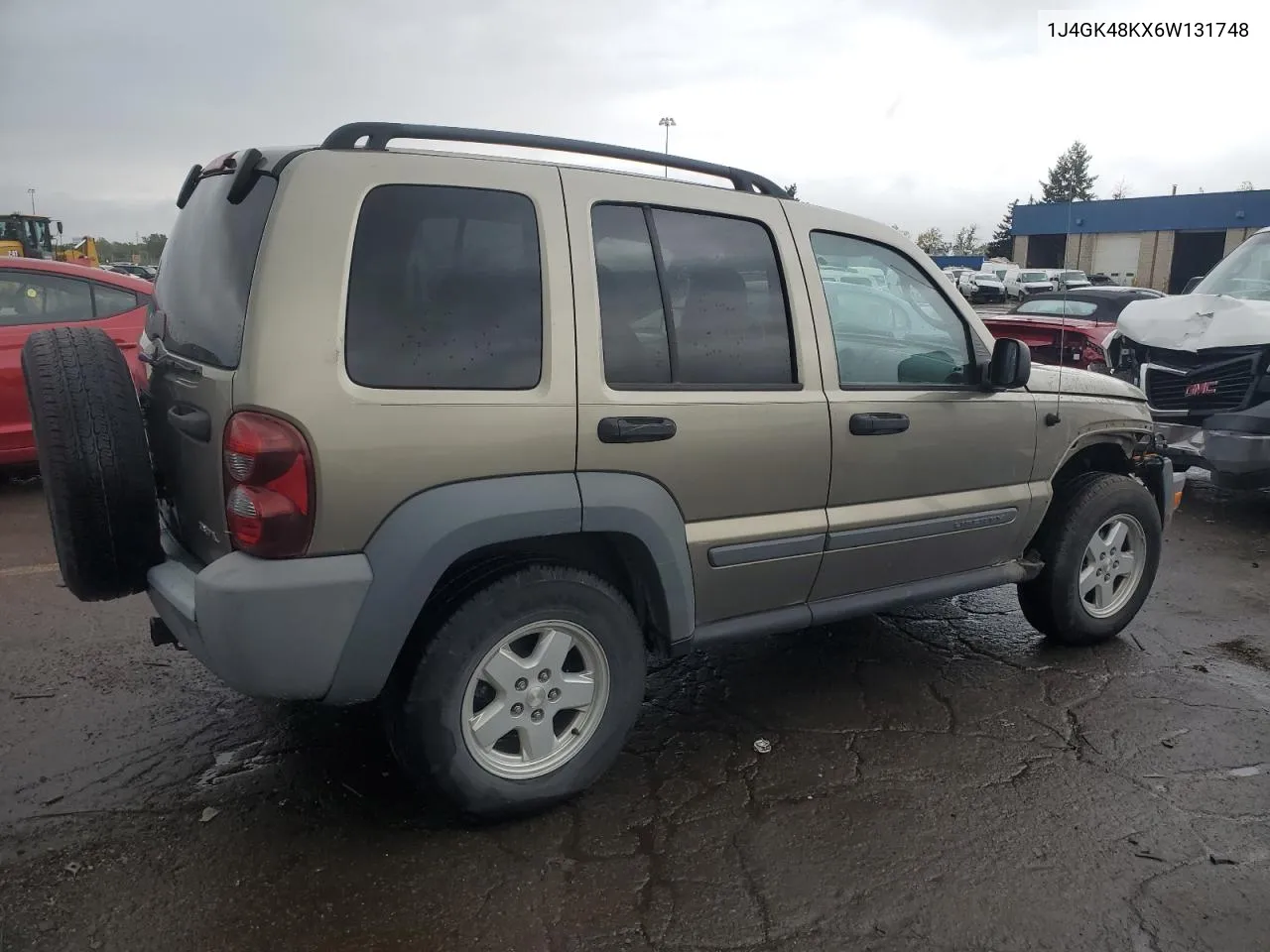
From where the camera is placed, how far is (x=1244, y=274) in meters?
7.61

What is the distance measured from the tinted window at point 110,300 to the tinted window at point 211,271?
171 inches

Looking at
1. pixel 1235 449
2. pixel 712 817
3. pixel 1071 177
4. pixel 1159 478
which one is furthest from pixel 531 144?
pixel 1071 177

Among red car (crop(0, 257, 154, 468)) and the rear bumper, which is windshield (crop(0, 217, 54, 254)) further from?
the rear bumper

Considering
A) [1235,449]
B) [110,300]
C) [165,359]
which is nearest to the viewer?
[165,359]

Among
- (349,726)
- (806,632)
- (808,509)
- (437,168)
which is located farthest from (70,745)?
(806,632)

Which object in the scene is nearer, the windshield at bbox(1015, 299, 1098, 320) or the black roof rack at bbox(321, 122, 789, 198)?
the black roof rack at bbox(321, 122, 789, 198)

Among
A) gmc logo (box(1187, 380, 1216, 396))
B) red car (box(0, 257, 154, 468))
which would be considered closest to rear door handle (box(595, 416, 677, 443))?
red car (box(0, 257, 154, 468))

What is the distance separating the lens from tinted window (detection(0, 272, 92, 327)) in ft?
21.7

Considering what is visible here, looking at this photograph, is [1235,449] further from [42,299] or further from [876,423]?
[42,299]

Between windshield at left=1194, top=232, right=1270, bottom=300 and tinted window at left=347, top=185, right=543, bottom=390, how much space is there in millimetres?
6683

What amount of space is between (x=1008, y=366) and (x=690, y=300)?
4.42ft

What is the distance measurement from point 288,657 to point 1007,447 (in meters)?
2.82

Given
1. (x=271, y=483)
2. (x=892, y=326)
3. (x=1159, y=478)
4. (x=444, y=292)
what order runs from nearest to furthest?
(x=271, y=483), (x=444, y=292), (x=892, y=326), (x=1159, y=478)

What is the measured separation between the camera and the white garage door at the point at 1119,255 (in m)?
36.0
